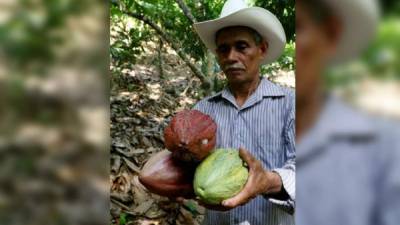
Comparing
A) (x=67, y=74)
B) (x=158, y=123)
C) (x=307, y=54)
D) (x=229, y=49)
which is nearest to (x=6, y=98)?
(x=67, y=74)

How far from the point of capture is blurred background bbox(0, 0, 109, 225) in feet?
2.01

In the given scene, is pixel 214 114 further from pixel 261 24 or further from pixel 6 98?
pixel 6 98

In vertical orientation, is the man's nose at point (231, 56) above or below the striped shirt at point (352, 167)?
above

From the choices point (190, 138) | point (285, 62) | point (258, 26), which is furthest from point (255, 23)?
point (190, 138)

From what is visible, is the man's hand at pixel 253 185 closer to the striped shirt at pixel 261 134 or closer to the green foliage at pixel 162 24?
the striped shirt at pixel 261 134

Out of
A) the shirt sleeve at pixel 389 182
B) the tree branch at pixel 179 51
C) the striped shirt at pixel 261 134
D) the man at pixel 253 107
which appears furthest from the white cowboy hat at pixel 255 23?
the shirt sleeve at pixel 389 182

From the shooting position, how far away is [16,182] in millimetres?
621

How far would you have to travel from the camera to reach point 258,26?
1.10m

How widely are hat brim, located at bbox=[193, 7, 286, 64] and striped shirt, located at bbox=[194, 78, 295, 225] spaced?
0.37ft

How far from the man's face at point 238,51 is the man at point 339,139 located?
426 mm

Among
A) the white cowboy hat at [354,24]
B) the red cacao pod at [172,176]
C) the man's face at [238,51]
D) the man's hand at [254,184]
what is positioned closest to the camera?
the white cowboy hat at [354,24]

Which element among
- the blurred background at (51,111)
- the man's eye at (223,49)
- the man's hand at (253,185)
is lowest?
the man's hand at (253,185)

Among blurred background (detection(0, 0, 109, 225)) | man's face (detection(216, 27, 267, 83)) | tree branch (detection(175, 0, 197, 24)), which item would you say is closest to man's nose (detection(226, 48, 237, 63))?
man's face (detection(216, 27, 267, 83))

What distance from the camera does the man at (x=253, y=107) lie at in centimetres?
106
